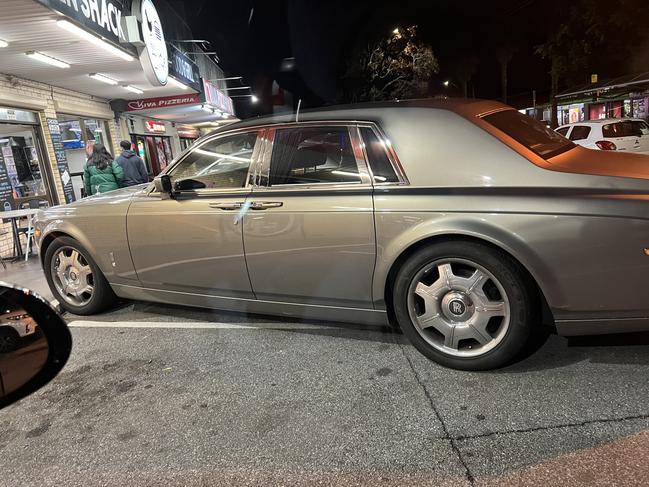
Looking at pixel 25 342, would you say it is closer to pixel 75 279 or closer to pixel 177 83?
pixel 75 279

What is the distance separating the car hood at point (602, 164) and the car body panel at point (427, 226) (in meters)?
0.01

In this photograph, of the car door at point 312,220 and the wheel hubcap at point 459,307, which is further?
the car door at point 312,220

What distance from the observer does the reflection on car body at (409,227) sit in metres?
2.62

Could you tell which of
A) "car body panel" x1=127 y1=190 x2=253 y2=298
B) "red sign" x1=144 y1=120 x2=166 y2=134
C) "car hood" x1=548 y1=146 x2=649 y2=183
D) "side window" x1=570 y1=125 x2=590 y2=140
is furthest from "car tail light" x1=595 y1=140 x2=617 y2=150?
"red sign" x1=144 y1=120 x2=166 y2=134

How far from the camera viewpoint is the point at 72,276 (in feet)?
15.3

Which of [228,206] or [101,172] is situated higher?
[101,172]

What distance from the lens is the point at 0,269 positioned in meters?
7.10

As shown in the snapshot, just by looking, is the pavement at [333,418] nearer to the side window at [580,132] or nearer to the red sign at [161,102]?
the side window at [580,132]

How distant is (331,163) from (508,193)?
1.23 metres

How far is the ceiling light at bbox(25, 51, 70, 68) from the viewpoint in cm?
845

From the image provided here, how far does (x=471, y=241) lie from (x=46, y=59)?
9210mm

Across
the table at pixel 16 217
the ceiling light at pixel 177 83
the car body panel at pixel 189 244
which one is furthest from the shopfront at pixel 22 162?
the car body panel at pixel 189 244

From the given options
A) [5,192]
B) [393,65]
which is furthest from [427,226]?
[393,65]

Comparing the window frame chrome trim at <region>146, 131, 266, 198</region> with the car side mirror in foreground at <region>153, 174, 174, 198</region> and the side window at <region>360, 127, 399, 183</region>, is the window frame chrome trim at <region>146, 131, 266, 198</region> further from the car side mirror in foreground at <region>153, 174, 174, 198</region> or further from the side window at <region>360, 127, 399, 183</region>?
the side window at <region>360, 127, 399, 183</region>
